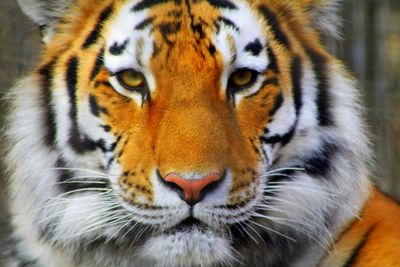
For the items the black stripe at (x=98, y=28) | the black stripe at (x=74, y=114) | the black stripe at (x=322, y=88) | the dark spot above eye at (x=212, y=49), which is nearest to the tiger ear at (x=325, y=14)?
the black stripe at (x=322, y=88)

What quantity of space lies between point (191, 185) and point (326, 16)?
675 millimetres

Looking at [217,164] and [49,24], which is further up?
[49,24]

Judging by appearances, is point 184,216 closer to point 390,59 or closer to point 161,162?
point 161,162

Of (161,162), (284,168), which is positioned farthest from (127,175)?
(284,168)

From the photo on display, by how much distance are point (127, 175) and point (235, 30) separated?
387 mm

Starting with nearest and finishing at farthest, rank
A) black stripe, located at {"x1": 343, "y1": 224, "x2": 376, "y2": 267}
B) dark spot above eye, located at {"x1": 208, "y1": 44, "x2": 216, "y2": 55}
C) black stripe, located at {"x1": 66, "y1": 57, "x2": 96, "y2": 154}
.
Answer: dark spot above eye, located at {"x1": 208, "y1": 44, "x2": 216, "y2": 55}
black stripe, located at {"x1": 66, "y1": 57, "x2": 96, "y2": 154}
black stripe, located at {"x1": 343, "y1": 224, "x2": 376, "y2": 267}

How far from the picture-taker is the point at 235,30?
194 centimetres

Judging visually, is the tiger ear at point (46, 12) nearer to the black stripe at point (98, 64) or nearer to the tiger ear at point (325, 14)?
the black stripe at point (98, 64)

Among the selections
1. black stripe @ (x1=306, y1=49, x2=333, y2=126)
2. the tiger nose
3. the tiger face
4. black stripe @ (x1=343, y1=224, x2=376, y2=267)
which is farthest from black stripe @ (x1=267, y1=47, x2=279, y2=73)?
black stripe @ (x1=343, y1=224, x2=376, y2=267)

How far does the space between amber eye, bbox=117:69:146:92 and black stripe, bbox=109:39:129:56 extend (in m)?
0.04

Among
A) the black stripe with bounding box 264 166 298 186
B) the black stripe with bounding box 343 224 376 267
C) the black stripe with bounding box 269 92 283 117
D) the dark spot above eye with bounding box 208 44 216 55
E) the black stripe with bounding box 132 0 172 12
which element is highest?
the black stripe with bounding box 132 0 172 12

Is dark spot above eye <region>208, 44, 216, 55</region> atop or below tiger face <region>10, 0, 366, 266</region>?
above

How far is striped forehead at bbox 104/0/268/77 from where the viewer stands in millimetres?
1908

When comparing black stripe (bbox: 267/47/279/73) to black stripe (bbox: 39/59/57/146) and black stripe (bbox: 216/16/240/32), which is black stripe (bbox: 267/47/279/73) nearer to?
black stripe (bbox: 216/16/240/32)
